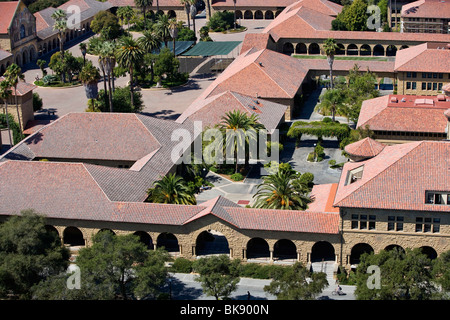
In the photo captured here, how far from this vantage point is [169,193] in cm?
9031

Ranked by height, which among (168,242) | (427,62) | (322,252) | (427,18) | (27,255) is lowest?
(322,252)

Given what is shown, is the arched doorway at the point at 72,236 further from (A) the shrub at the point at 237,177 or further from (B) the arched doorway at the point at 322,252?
(B) the arched doorway at the point at 322,252

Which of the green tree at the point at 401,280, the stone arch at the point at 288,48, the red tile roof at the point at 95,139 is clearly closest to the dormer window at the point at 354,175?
the green tree at the point at 401,280

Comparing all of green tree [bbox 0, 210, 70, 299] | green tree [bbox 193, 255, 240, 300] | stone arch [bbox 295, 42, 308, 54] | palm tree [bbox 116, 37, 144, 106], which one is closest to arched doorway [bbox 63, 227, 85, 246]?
green tree [bbox 0, 210, 70, 299]

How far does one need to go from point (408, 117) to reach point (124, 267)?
5087cm

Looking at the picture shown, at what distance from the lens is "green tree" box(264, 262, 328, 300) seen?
6856cm

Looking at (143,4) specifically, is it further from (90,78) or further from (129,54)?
(90,78)

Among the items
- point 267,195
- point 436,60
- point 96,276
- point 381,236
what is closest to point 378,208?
point 381,236

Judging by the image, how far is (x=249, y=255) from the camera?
86312 millimetres

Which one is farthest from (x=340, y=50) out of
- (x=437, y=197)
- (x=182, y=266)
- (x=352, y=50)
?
(x=182, y=266)

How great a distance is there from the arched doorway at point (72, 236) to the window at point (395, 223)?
32.9 m

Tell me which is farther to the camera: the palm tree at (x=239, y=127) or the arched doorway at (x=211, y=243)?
the palm tree at (x=239, y=127)

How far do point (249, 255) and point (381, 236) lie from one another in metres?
13.9

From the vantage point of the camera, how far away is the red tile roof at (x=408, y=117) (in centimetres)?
10738
